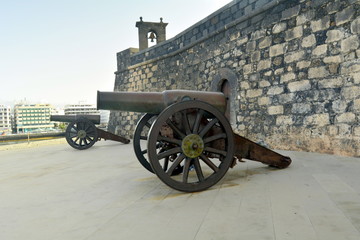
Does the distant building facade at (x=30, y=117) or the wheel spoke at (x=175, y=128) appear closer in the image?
the wheel spoke at (x=175, y=128)

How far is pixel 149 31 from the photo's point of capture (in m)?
13.2

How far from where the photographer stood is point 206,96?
3154 mm

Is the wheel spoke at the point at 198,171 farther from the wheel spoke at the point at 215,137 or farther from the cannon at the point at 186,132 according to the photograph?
the wheel spoke at the point at 215,137

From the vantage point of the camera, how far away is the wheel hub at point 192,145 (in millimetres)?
2771

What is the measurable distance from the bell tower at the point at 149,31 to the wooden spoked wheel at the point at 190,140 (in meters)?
10.8

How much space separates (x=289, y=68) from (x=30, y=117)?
13101 centimetres

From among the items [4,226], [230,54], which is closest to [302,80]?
[230,54]

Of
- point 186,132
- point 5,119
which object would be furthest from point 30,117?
point 186,132

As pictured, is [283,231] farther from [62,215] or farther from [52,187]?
[52,187]

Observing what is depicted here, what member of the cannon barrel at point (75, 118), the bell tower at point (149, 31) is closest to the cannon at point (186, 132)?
the cannon barrel at point (75, 118)

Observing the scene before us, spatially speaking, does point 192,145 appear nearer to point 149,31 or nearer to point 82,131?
point 82,131

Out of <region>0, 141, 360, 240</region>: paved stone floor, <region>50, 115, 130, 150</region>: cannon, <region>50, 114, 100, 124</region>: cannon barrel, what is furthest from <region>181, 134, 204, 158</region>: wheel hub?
<region>50, 114, 100, 124</region>: cannon barrel

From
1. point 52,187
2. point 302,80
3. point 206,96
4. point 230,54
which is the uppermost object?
point 230,54

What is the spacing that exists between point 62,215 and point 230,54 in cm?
581
